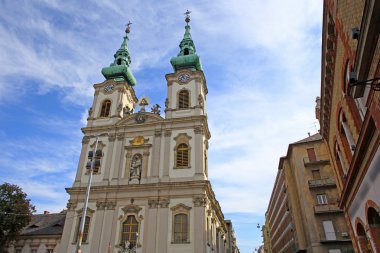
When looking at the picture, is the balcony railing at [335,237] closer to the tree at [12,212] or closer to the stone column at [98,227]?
the stone column at [98,227]

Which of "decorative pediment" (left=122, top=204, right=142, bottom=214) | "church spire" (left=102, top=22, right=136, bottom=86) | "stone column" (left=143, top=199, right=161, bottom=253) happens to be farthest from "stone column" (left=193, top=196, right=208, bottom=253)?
"church spire" (left=102, top=22, right=136, bottom=86)

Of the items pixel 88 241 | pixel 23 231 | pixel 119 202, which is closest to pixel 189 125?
pixel 119 202

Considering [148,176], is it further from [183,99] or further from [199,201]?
[183,99]

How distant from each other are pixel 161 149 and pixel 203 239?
405 inches

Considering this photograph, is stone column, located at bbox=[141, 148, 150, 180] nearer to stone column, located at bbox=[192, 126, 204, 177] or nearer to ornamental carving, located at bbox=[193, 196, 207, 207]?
stone column, located at bbox=[192, 126, 204, 177]

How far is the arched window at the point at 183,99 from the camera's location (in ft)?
110

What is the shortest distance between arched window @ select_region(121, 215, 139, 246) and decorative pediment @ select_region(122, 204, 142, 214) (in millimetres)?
493

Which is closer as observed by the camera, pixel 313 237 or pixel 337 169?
pixel 337 169

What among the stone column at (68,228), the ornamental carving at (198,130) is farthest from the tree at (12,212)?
the ornamental carving at (198,130)

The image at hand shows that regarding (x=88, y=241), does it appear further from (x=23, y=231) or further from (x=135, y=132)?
(x=23, y=231)

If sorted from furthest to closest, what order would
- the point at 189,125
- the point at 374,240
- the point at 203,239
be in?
the point at 189,125 < the point at 203,239 < the point at 374,240

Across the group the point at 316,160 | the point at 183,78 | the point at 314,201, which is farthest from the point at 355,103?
the point at 183,78

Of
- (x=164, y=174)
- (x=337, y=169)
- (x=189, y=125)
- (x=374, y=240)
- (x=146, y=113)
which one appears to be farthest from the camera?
(x=146, y=113)

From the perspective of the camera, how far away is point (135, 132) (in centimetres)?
3250
